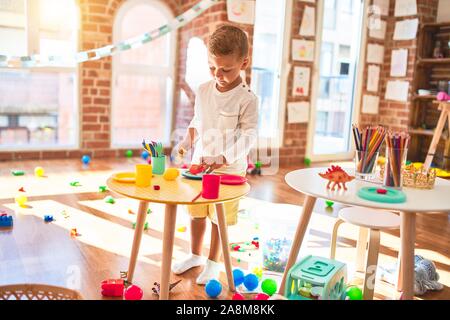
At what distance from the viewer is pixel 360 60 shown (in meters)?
5.28

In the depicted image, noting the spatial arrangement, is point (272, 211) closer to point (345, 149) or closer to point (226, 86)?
point (226, 86)

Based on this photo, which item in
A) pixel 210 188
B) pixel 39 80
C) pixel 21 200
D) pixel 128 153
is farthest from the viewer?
pixel 128 153

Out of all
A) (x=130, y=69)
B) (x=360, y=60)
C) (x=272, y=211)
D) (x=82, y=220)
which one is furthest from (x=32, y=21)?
(x=360, y=60)

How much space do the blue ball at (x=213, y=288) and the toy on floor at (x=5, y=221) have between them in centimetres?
122

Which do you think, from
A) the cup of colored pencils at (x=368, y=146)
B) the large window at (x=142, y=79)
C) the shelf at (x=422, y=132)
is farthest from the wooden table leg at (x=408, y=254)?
the shelf at (x=422, y=132)

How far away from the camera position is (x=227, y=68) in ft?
5.48

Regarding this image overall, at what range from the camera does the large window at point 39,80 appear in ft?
13.3

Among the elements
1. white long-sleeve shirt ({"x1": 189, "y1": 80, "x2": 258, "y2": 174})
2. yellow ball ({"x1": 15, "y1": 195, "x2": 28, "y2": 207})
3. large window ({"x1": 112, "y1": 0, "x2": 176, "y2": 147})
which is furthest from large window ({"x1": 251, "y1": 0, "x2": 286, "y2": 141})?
white long-sleeve shirt ({"x1": 189, "y1": 80, "x2": 258, "y2": 174})

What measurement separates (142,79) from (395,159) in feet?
11.9

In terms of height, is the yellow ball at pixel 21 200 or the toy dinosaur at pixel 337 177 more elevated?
the toy dinosaur at pixel 337 177

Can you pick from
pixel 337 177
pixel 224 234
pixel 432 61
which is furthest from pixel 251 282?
pixel 432 61

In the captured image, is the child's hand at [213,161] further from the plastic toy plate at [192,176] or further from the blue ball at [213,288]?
the blue ball at [213,288]

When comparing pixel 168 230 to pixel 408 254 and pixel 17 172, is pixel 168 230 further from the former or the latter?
pixel 17 172

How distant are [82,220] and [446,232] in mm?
2139
